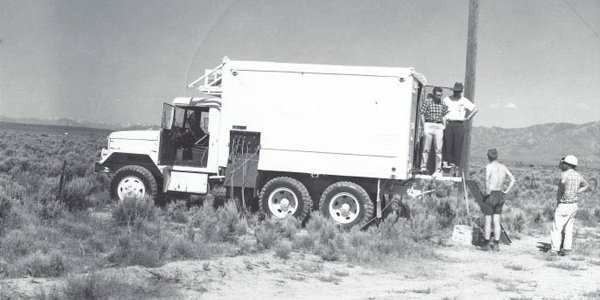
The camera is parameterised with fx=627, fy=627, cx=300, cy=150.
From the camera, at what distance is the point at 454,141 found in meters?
12.7

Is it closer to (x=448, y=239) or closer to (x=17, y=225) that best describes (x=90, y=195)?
(x=17, y=225)

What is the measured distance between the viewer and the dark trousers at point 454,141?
12680 mm

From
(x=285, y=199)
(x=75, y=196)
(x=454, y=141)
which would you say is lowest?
(x=75, y=196)

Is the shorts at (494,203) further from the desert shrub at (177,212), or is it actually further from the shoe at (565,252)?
the desert shrub at (177,212)

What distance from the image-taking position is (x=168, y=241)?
9133 mm

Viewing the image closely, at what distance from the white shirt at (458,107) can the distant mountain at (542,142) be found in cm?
11202

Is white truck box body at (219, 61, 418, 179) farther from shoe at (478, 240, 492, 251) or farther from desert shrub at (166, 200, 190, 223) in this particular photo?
shoe at (478, 240, 492, 251)

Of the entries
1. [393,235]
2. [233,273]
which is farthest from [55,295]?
[393,235]

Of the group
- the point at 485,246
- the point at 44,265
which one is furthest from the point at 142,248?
the point at 485,246

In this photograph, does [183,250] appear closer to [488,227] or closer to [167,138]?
[167,138]

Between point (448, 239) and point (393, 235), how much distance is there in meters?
1.35

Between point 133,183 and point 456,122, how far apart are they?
22.6 ft

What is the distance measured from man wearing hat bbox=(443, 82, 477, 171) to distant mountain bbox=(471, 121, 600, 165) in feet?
367

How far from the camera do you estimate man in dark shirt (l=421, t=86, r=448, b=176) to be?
41.1ft
